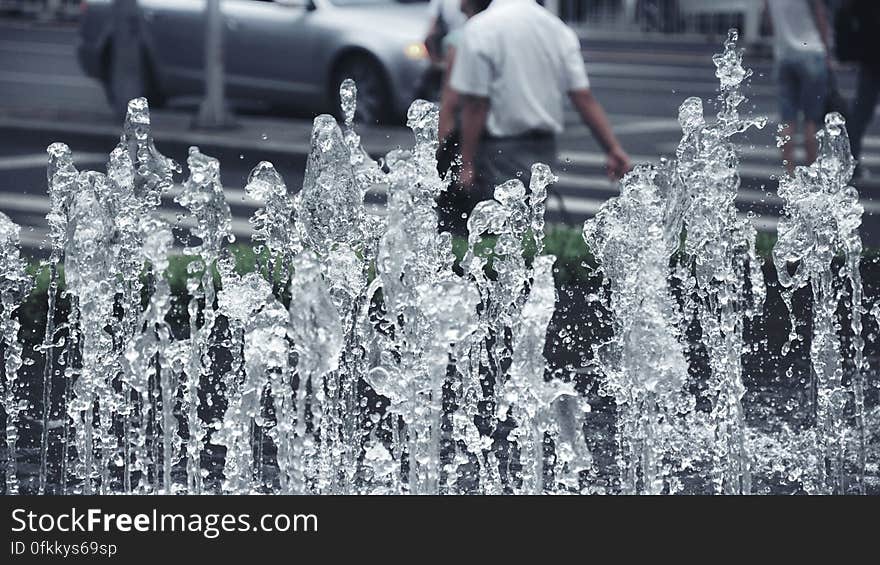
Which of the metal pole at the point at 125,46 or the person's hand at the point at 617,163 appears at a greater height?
the metal pole at the point at 125,46

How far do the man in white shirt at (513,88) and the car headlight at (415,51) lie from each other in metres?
6.68

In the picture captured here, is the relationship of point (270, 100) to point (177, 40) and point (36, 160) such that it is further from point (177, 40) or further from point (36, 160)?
point (36, 160)

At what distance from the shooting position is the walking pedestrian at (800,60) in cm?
1003

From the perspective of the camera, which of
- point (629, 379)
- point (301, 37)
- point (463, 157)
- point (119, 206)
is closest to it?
point (629, 379)

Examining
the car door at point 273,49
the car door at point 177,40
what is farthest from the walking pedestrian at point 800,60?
the car door at point 177,40

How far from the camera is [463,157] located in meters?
6.78

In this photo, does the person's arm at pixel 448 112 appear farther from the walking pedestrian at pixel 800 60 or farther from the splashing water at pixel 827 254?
the walking pedestrian at pixel 800 60

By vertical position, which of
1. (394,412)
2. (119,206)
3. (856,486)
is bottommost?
(856,486)
